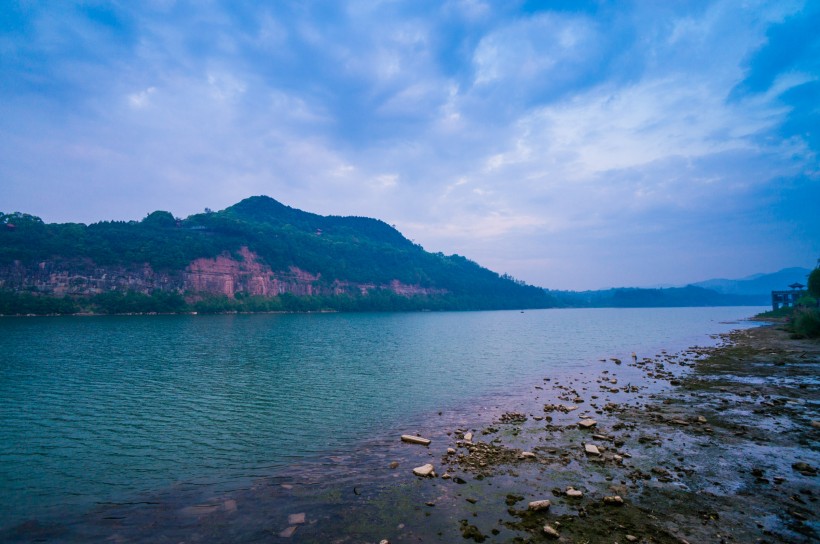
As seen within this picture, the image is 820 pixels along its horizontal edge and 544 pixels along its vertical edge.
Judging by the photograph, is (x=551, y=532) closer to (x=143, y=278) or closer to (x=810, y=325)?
(x=810, y=325)

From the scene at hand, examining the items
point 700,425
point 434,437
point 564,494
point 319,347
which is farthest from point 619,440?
point 319,347

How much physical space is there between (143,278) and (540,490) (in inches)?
6914

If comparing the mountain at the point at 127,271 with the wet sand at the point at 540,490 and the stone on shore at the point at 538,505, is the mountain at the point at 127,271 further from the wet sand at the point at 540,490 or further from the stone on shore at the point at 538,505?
the stone on shore at the point at 538,505

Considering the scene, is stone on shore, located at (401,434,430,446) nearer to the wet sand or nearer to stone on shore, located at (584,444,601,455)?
the wet sand

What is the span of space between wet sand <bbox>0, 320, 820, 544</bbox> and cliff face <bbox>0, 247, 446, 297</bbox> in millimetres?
159061

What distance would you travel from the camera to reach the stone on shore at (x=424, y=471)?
12.8m

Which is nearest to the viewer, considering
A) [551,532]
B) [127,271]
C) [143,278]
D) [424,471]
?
[551,532]

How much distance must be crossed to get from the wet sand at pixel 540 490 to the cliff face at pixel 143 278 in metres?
159

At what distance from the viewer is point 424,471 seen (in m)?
12.9

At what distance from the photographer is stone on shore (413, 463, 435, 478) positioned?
1276 centimetres

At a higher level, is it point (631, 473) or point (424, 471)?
point (631, 473)

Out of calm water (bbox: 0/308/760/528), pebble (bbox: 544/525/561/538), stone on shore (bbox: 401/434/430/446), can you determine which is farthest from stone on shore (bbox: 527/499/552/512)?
calm water (bbox: 0/308/760/528)

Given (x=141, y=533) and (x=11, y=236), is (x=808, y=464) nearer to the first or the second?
(x=141, y=533)

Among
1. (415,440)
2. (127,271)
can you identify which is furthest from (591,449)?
(127,271)
